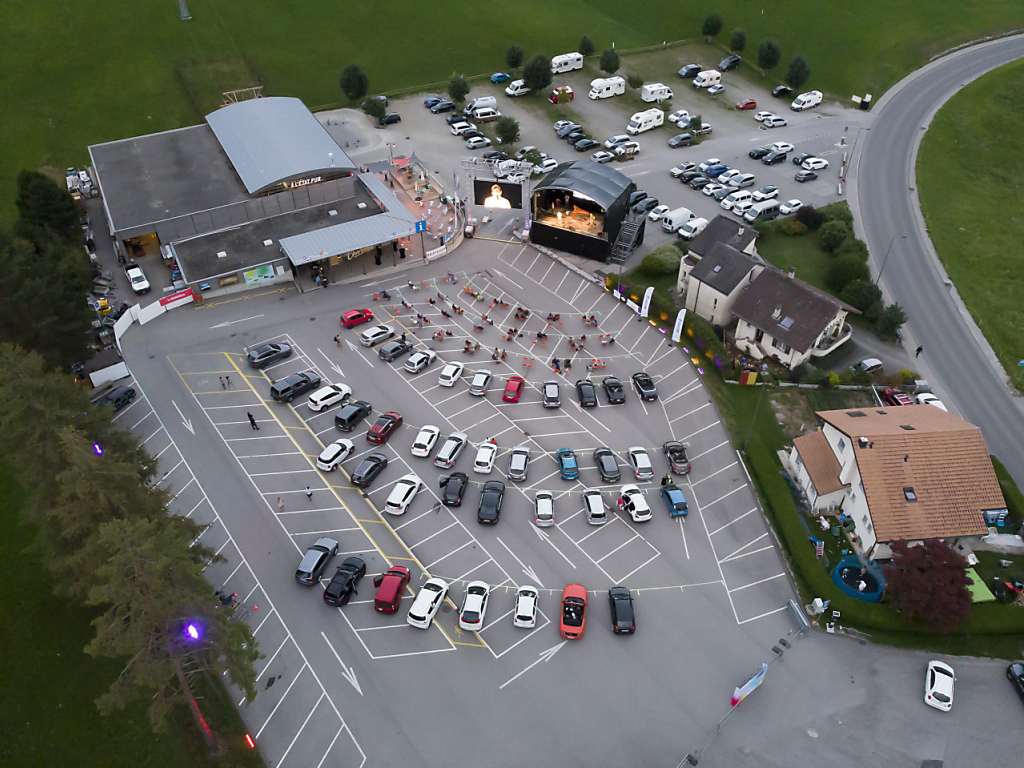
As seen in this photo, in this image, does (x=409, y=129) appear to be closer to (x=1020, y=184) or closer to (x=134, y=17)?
(x=134, y=17)

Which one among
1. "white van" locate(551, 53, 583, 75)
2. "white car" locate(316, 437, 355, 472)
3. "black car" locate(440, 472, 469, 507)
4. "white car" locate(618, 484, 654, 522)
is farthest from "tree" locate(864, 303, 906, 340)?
"white van" locate(551, 53, 583, 75)

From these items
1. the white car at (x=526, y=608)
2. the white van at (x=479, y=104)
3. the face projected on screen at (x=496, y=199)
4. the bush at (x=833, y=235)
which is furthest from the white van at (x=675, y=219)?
the white car at (x=526, y=608)

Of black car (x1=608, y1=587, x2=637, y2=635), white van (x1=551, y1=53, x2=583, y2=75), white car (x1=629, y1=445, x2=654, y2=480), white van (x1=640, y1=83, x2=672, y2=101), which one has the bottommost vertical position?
black car (x1=608, y1=587, x2=637, y2=635)

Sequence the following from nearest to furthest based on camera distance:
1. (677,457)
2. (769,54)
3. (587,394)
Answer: (677,457), (587,394), (769,54)

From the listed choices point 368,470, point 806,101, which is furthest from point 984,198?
point 368,470

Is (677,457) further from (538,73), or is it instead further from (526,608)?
(538,73)

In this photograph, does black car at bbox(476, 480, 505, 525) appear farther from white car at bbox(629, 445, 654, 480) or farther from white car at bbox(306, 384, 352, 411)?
white car at bbox(306, 384, 352, 411)

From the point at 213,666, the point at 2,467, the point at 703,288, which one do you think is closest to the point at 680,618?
the point at 213,666
